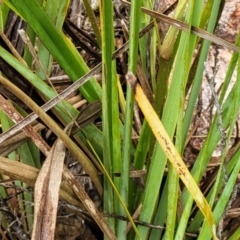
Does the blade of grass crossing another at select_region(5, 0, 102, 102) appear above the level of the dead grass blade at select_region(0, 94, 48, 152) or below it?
above

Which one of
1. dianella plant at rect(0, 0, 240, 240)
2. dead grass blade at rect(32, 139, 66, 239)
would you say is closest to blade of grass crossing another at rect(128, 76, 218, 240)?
dianella plant at rect(0, 0, 240, 240)

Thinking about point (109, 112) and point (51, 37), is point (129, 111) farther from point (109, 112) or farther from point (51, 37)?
point (51, 37)

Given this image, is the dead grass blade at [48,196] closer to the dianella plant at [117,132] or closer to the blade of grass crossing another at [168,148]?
the dianella plant at [117,132]

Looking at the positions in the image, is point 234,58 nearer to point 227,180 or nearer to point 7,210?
point 227,180

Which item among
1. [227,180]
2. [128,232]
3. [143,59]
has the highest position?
[143,59]

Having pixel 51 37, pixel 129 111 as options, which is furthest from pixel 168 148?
pixel 51 37

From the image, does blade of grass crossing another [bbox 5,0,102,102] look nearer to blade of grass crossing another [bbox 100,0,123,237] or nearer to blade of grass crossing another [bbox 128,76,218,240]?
blade of grass crossing another [bbox 100,0,123,237]

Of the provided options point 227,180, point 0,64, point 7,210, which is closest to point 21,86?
point 0,64

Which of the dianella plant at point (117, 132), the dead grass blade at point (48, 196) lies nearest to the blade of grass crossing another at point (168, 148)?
the dianella plant at point (117, 132)
